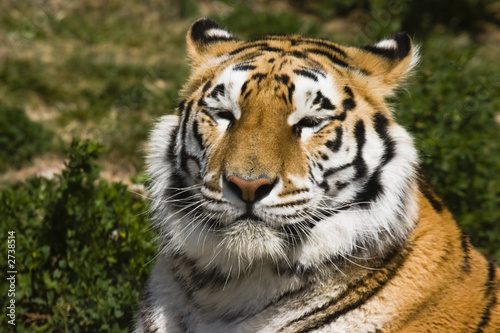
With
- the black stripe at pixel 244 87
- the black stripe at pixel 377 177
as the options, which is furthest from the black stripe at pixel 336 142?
the black stripe at pixel 244 87

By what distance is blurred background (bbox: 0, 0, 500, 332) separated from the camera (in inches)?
129

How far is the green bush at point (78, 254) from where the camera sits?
3139 mm

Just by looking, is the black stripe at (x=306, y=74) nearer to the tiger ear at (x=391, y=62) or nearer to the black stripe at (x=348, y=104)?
the black stripe at (x=348, y=104)

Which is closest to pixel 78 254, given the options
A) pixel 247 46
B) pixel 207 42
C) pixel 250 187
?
pixel 207 42

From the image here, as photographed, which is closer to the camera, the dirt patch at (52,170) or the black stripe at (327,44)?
the black stripe at (327,44)

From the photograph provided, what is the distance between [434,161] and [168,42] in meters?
3.93

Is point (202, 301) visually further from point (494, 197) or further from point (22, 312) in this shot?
point (494, 197)

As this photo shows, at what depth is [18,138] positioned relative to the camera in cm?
487

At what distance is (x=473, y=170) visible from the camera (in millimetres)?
4312

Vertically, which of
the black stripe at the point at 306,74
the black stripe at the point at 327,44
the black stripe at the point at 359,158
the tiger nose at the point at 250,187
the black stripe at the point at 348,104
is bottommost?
the tiger nose at the point at 250,187

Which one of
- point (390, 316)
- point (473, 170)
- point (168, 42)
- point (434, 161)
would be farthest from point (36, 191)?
point (168, 42)

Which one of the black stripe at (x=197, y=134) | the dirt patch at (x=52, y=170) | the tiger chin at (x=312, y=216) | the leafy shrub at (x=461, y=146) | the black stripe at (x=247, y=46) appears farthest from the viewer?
the dirt patch at (x=52, y=170)

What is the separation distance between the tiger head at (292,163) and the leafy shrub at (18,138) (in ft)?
8.65

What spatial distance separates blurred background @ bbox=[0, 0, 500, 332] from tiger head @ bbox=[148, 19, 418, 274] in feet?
1.27
